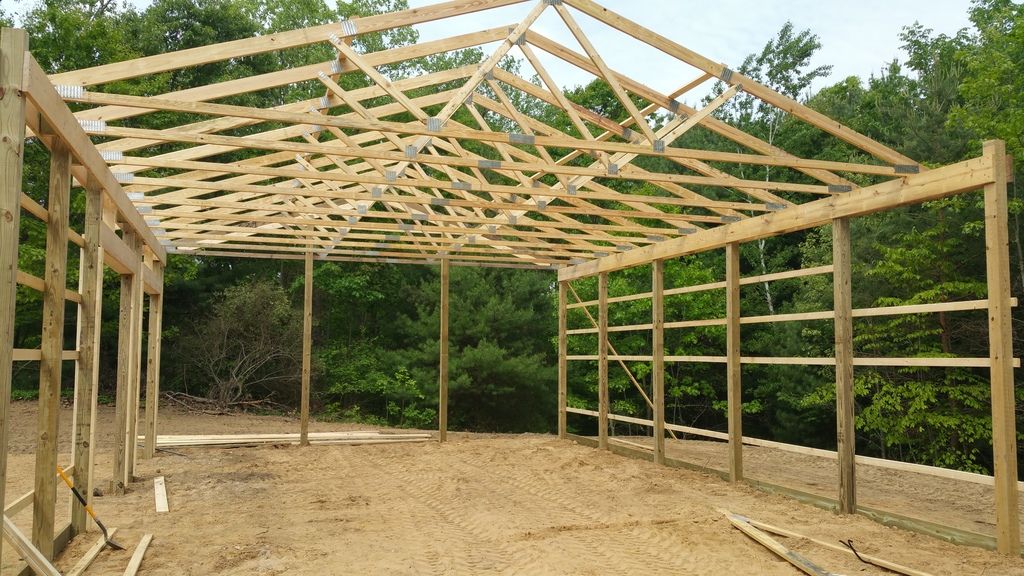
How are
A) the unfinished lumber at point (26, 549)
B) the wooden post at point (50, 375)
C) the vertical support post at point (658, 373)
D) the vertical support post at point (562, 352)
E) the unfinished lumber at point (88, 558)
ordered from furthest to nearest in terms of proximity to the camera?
the vertical support post at point (562, 352) → the vertical support post at point (658, 373) → the unfinished lumber at point (88, 558) → the wooden post at point (50, 375) → the unfinished lumber at point (26, 549)

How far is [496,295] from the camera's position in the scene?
2098cm

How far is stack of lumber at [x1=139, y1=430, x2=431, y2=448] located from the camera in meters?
12.3

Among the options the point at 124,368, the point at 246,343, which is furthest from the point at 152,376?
the point at 246,343

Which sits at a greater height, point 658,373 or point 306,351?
point 306,351

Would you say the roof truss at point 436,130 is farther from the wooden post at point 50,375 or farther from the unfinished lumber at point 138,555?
the unfinished lumber at point 138,555

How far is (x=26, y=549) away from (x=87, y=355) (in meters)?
2.25

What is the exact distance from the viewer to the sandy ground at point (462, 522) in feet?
17.6

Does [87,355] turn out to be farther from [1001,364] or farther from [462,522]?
[1001,364]

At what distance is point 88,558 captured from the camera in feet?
16.7

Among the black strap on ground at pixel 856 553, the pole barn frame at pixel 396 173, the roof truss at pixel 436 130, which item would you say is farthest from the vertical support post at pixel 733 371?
the black strap on ground at pixel 856 553

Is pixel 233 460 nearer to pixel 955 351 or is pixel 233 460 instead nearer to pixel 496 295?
pixel 496 295

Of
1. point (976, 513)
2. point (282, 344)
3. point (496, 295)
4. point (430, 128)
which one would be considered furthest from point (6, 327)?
point (496, 295)

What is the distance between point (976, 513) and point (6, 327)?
7667 mm

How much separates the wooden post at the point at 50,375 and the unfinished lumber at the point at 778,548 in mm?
4724
